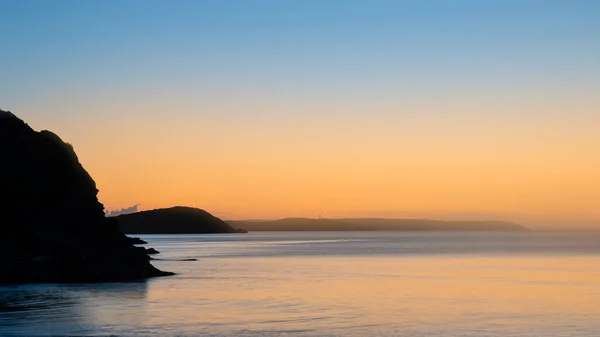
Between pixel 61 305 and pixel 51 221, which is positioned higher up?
pixel 51 221

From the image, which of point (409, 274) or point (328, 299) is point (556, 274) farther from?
point (328, 299)

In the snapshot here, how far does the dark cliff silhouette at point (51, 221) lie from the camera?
225 ft

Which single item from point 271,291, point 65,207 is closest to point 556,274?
point 271,291

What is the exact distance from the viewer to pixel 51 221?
7531cm

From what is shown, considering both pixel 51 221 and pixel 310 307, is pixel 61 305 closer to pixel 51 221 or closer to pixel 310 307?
pixel 310 307

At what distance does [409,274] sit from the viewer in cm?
8619

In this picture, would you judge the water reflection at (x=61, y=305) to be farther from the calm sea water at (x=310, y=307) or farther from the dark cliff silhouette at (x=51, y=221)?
the dark cliff silhouette at (x=51, y=221)

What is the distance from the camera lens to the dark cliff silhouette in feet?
225

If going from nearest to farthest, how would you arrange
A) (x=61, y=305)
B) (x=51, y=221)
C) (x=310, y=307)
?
(x=61, y=305) → (x=310, y=307) → (x=51, y=221)

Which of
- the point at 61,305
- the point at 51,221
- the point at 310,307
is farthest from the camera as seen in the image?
the point at 51,221

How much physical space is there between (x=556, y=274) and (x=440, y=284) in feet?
72.8

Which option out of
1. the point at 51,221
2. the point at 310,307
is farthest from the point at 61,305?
the point at 51,221

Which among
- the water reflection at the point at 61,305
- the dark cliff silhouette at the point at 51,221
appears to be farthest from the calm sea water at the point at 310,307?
the dark cliff silhouette at the point at 51,221

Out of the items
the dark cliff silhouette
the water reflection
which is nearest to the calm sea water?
the water reflection
